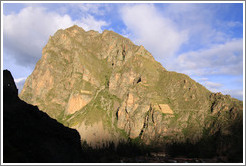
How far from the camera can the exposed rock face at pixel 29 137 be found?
2267 inches

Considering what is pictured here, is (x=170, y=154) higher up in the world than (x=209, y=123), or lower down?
lower down

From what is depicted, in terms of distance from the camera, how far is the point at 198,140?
171625 millimetres

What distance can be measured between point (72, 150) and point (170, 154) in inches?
4264

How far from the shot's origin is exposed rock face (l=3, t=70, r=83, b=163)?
189 ft

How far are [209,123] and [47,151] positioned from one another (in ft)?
541

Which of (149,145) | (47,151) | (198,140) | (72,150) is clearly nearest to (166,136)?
(149,145)

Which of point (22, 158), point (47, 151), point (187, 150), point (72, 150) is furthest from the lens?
point (187, 150)

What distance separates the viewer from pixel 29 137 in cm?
6500

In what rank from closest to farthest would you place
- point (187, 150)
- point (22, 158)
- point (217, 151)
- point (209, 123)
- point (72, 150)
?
1. point (22, 158)
2. point (72, 150)
3. point (217, 151)
4. point (187, 150)
5. point (209, 123)

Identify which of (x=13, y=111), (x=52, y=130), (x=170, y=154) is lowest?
(x=170, y=154)

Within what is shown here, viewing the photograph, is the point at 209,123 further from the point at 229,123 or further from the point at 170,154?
the point at 170,154

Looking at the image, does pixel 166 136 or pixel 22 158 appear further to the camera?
pixel 166 136

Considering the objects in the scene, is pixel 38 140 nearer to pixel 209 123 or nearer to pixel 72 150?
pixel 72 150

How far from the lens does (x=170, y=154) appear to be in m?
159
